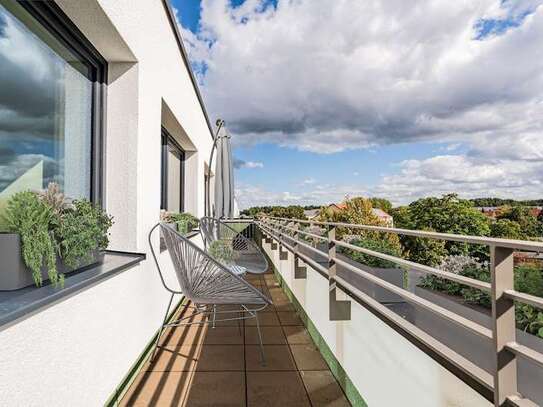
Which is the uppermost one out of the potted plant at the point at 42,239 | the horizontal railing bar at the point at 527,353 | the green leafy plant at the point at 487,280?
the potted plant at the point at 42,239

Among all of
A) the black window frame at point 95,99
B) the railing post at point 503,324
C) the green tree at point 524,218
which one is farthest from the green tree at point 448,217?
the railing post at point 503,324

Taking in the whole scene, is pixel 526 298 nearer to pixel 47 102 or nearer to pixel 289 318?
pixel 47 102

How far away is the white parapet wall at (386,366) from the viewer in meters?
1.20

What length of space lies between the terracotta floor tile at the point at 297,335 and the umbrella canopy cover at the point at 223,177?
10.6ft

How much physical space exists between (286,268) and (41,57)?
12.0 feet

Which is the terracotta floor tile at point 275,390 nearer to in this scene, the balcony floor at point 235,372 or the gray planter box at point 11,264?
the balcony floor at point 235,372

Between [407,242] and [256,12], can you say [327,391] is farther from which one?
[407,242]

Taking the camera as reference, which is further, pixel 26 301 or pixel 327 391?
pixel 327 391

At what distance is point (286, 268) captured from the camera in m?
4.89

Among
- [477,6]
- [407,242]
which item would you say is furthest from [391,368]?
[407,242]

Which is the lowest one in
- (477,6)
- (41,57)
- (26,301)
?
(26,301)

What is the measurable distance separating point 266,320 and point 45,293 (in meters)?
2.58

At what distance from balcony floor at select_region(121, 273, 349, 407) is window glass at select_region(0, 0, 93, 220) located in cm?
119

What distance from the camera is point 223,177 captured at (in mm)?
6441
